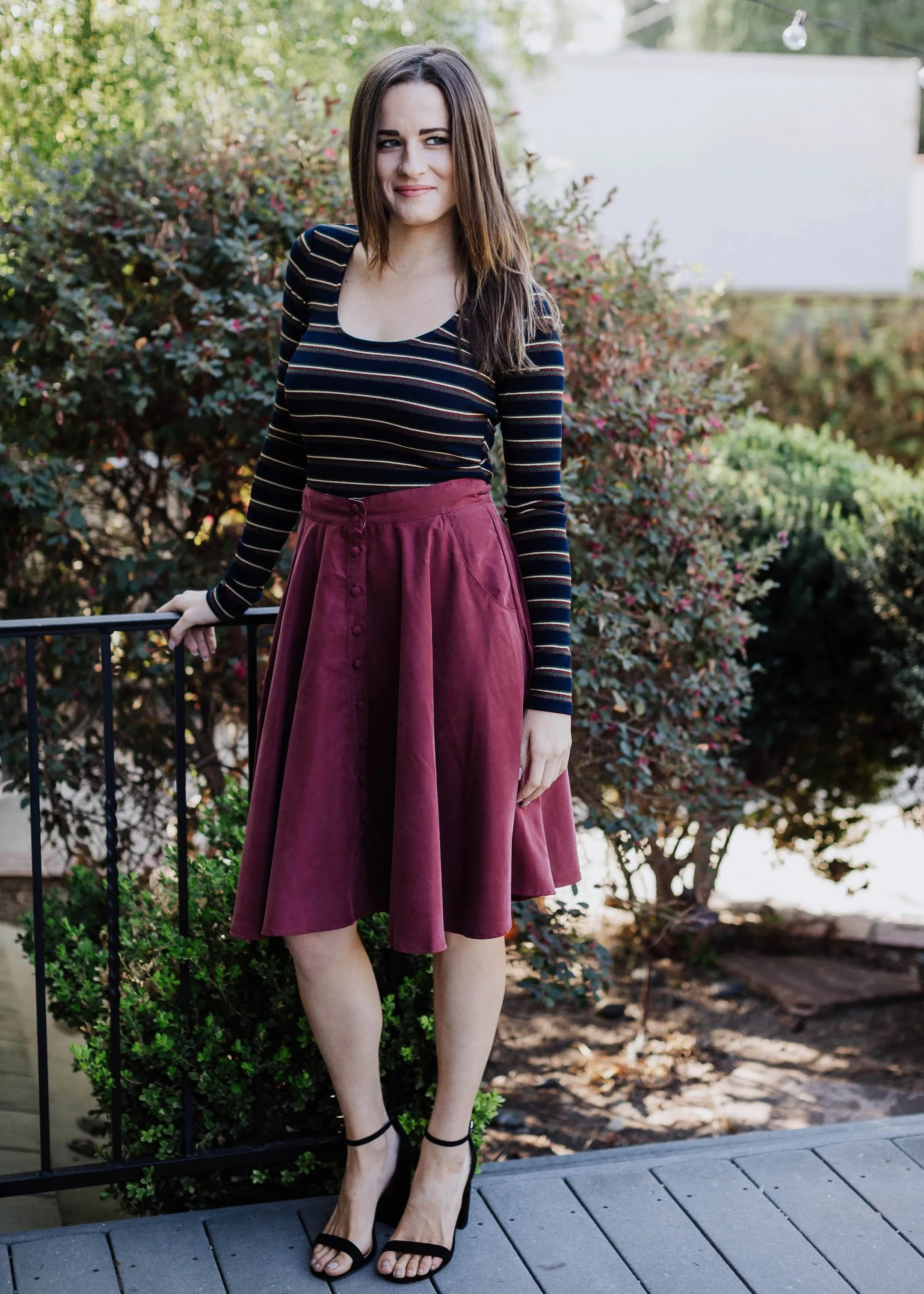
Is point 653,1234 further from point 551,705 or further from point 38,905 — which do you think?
point 38,905

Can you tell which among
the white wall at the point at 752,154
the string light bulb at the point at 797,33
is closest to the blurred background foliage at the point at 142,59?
the string light bulb at the point at 797,33

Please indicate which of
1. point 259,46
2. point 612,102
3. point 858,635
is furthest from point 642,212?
point 858,635

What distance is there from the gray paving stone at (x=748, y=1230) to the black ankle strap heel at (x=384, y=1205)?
0.46 metres

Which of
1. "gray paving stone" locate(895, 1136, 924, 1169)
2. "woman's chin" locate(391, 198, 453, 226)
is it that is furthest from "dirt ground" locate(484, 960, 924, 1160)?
"woman's chin" locate(391, 198, 453, 226)

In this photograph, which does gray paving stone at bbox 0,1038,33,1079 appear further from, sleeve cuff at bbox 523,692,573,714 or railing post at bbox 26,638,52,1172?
sleeve cuff at bbox 523,692,573,714

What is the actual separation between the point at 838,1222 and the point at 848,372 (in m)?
8.08

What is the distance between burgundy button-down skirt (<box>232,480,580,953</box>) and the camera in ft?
5.66

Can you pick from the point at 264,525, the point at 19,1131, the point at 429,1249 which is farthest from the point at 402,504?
the point at 19,1131

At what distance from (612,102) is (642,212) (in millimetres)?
1040

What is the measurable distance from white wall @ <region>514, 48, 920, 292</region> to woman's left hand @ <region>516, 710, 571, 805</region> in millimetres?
10323

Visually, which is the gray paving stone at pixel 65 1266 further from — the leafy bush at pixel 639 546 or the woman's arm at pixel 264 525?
the leafy bush at pixel 639 546

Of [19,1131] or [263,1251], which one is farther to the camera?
[19,1131]

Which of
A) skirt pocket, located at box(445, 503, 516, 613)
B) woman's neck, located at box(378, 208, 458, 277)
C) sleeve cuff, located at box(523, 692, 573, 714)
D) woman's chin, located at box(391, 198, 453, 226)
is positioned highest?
woman's chin, located at box(391, 198, 453, 226)

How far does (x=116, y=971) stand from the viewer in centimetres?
204
